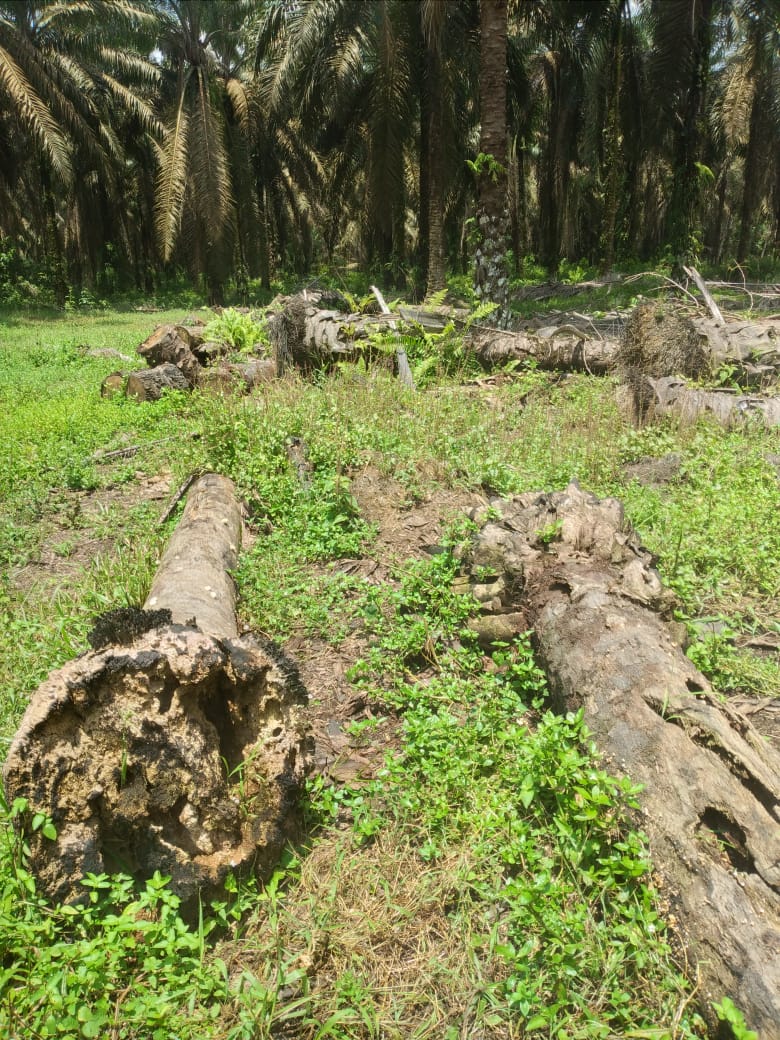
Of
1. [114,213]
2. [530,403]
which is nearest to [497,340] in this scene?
[530,403]

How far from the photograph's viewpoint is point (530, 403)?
24.9ft

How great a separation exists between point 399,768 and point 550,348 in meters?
7.11

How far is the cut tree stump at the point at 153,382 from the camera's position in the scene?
27.2ft

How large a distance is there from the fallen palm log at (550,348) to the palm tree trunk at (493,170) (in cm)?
112

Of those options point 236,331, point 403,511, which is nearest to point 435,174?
point 236,331

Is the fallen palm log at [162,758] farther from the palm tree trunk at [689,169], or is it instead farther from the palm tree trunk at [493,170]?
the palm tree trunk at [689,169]

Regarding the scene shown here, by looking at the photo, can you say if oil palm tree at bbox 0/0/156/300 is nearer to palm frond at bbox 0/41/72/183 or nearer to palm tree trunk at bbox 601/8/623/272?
palm frond at bbox 0/41/72/183

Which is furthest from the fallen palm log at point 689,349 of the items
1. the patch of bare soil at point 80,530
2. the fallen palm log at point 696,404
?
the patch of bare soil at point 80,530

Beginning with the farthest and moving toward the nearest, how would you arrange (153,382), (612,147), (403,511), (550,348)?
(612,147) → (550,348) → (153,382) → (403,511)

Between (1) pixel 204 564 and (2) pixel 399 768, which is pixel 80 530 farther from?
(2) pixel 399 768

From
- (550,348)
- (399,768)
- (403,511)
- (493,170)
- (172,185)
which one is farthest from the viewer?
(172,185)

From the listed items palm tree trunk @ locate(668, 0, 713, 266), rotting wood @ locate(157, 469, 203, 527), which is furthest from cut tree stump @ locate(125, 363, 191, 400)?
palm tree trunk @ locate(668, 0, 713, 266)

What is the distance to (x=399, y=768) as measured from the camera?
2.70 m

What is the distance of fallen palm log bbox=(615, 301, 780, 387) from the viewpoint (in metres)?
7.34
